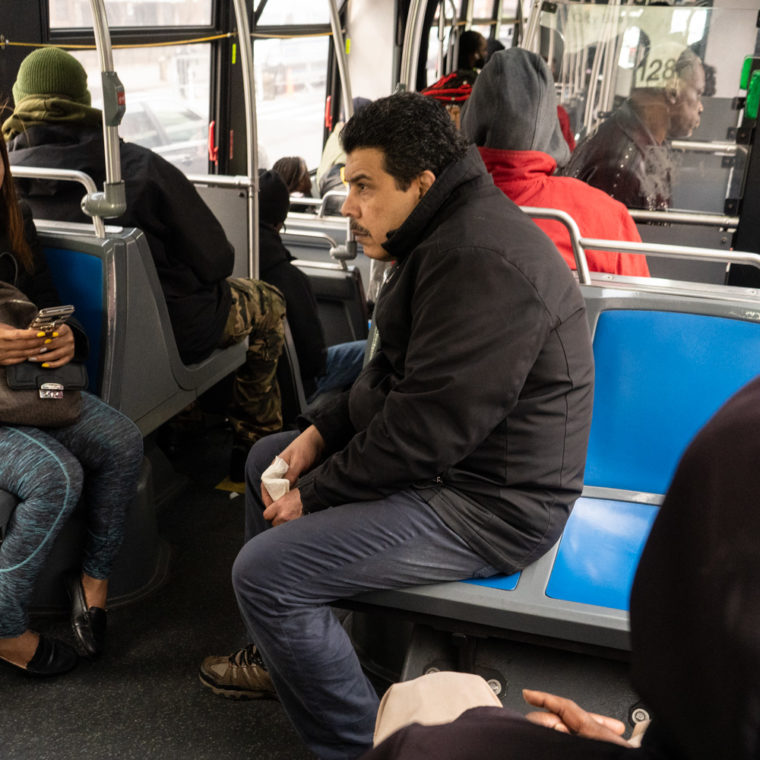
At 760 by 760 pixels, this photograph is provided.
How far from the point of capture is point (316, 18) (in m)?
7.70

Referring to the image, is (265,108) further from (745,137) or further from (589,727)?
(589,727)

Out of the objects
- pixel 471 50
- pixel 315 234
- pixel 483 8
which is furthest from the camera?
pixel 483 8

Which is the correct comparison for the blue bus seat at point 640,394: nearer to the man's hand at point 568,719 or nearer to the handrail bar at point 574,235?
the handrail bar at point 574,235

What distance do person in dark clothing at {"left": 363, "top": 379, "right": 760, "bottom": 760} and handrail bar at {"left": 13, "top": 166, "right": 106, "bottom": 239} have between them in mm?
2201

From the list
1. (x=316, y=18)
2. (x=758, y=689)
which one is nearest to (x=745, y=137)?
(x=758, y=689)

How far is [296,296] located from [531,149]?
123 cm

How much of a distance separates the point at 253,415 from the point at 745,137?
266 cm

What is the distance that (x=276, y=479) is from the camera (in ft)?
6.68

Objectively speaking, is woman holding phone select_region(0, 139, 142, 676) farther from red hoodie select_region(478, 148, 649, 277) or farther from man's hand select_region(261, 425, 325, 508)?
red hoodie select_region(478, 148, 649, 277)

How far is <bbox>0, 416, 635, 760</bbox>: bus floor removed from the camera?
73.3 inches

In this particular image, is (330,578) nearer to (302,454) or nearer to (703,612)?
(302,454)

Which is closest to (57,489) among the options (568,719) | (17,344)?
(17,344)

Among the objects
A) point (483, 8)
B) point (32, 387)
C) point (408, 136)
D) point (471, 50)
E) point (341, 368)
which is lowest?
point (341, 368)

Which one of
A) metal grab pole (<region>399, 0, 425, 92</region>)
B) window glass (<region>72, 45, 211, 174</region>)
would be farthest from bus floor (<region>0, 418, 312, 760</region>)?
window glass (<region>72, 45, 211, 174</region>)
